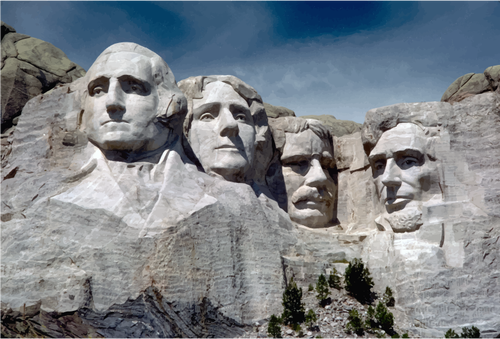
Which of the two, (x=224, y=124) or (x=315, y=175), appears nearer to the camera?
(x=224, y=124)

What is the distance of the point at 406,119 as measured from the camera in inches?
387

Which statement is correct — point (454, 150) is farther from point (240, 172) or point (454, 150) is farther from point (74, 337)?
point (74, 337)

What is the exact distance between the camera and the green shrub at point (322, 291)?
8711 millimetres

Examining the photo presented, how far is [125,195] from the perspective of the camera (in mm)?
8391

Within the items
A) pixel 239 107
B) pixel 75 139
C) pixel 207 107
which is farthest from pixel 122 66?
pixel 239 107

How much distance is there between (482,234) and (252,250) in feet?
10.8

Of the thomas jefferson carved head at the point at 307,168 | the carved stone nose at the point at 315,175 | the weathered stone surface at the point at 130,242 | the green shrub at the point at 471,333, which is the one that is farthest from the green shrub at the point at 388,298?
the carved stone nose at the point at 315,175

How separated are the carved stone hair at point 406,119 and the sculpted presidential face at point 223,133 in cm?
193

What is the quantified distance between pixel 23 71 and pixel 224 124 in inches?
169

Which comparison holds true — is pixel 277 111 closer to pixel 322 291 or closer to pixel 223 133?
pixel 223 133

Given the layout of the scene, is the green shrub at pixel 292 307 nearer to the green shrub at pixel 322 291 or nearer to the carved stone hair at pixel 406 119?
the green shrub at pixel 322 291

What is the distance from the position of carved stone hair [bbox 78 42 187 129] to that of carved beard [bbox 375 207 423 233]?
3.55 metres

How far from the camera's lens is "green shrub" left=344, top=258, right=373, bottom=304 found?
350 inches

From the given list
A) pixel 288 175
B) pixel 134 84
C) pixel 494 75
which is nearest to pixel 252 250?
pixel 288 175
